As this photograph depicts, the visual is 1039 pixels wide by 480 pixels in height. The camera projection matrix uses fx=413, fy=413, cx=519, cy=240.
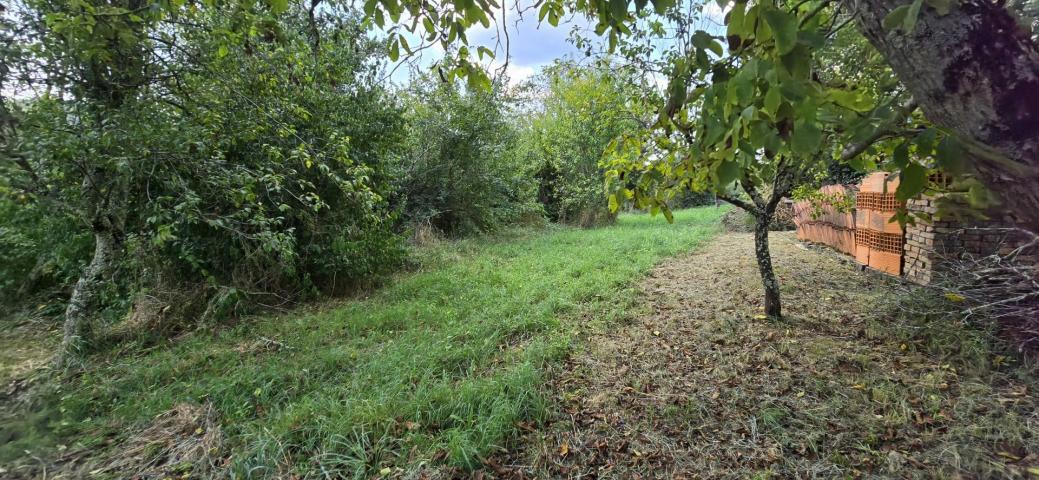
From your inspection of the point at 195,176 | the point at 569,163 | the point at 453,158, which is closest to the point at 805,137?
the point at 195,176

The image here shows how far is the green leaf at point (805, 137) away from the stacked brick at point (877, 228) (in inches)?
164

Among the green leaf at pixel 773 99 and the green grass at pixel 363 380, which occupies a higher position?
the green leaf at pixel 773 99

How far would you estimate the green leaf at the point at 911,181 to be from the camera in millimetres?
862

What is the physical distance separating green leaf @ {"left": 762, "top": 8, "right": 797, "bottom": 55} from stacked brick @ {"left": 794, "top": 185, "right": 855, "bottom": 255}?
4.51 meters

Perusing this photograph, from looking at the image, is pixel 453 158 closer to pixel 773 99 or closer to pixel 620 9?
pixel 620 9

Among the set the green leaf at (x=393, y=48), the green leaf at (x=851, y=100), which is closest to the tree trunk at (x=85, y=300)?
the green leaf at (x=393, y=48)

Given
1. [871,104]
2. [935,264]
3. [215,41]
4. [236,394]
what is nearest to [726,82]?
[871,104]

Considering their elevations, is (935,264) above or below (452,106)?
below

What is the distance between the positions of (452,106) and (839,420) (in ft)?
28.6

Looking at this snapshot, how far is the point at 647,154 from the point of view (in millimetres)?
2562

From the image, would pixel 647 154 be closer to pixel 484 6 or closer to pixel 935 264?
pixel 484 6

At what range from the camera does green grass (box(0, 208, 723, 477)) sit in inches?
84.7

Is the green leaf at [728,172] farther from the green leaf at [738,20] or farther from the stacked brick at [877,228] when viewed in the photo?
the stacked brick at [877,228]

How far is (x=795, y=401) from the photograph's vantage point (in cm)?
238
